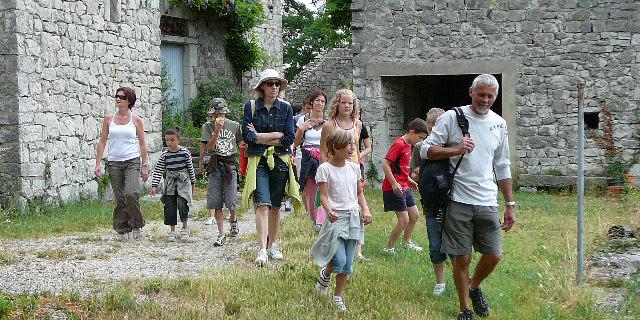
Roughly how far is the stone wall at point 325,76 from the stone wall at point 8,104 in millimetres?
13119

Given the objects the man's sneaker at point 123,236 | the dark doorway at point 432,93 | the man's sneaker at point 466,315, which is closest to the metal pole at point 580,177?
the man's sneaker at point 466,315

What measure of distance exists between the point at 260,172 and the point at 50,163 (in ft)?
15.3

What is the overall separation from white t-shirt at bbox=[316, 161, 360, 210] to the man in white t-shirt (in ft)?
2.00

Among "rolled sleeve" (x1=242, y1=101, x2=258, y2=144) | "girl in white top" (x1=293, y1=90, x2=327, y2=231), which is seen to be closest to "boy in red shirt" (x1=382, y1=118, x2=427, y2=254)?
"girl in white top" (x1=293, y1=90, x2=327, y2=231)

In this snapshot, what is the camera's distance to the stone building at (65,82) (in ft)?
34.0

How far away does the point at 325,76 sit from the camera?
23328mm

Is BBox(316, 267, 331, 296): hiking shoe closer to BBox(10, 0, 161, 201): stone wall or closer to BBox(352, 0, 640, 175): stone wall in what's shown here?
BBox(10, 0, 161, 201): stone wall

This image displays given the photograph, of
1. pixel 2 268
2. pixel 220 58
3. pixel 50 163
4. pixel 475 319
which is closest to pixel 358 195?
pixel 475 319

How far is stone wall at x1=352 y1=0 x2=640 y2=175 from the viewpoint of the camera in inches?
549

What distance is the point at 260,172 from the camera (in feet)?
24.3

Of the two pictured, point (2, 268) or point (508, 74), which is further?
point (508, 74)

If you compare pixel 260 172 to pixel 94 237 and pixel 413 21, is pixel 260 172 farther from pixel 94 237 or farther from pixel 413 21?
pixel 413 21

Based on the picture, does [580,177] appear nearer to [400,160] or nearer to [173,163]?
[400,160]

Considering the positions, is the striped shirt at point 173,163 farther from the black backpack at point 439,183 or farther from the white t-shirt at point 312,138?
the black backpack at point 439,183
